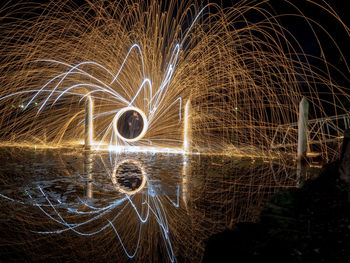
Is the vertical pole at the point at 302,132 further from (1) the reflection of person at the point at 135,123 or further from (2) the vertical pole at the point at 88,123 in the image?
(1) the reflection of person at the point at 135,123

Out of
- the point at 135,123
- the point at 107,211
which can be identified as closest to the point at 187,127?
the point at 135,123

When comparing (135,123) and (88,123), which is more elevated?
(135,123)

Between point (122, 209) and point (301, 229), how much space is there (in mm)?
2573

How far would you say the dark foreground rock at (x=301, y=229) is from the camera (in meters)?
2.58

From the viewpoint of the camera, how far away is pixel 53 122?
26844 millimetres

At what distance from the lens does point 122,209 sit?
4605 mm

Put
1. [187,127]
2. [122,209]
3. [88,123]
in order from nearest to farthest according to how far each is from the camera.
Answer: [122,209], [88,123], [187,127]

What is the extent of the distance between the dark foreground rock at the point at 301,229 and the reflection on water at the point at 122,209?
53 centimetres

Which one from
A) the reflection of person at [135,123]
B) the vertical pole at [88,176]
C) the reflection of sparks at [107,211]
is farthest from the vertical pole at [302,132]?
the reflection of person at [135,123]

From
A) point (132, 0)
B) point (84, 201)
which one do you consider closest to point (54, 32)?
point (132, 0)

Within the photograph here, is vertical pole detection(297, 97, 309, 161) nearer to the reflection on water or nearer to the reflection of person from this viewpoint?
the reflection on water

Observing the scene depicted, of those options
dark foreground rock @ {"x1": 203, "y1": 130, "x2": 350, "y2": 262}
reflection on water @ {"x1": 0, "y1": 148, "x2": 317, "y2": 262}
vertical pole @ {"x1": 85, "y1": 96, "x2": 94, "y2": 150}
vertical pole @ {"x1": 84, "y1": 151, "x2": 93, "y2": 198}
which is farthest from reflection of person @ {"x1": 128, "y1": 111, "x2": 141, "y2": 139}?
dark foreground rock @ {"x1": 203, "y1": 130, "x2": 350, "y2": 262}

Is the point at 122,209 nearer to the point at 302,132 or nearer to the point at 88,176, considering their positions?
the point at 88,176

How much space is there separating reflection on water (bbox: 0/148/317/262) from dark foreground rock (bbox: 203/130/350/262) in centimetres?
53
